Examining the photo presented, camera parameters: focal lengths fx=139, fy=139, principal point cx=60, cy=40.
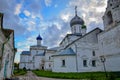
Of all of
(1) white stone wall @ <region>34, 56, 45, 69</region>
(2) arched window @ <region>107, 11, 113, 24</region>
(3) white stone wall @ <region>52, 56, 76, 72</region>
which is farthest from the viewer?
(1) white stone wall @ <region>34, 56, 45, 69</region>

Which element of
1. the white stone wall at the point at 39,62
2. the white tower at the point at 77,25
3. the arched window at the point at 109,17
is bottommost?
the white stone wall at the point at 39,62

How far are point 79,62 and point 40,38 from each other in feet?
139

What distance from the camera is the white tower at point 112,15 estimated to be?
21422 millimetres

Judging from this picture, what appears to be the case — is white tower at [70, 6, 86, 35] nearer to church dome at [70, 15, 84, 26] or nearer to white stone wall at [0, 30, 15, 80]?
church dome at [70, 15, 84, 26]

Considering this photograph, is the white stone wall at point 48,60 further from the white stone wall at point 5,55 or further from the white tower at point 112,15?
the white stone wall at point 5,55

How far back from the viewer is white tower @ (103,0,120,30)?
70.3ft

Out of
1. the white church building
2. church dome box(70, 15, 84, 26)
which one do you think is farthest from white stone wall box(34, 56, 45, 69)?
church dome box(70, 15, 84, 26)

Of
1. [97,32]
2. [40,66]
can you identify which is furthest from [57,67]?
[40,66]

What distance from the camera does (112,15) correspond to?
2206 centimetres

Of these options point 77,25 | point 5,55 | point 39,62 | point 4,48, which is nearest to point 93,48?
point 77,25

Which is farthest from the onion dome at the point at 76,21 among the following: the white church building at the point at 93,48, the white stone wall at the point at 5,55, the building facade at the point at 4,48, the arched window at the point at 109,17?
the building facade at the point at 4,48

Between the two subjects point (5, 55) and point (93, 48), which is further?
point (93, 48)

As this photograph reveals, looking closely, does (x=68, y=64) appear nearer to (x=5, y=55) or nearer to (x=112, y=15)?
(x=112, y=15)

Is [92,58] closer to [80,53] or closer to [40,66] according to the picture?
[80,53]
